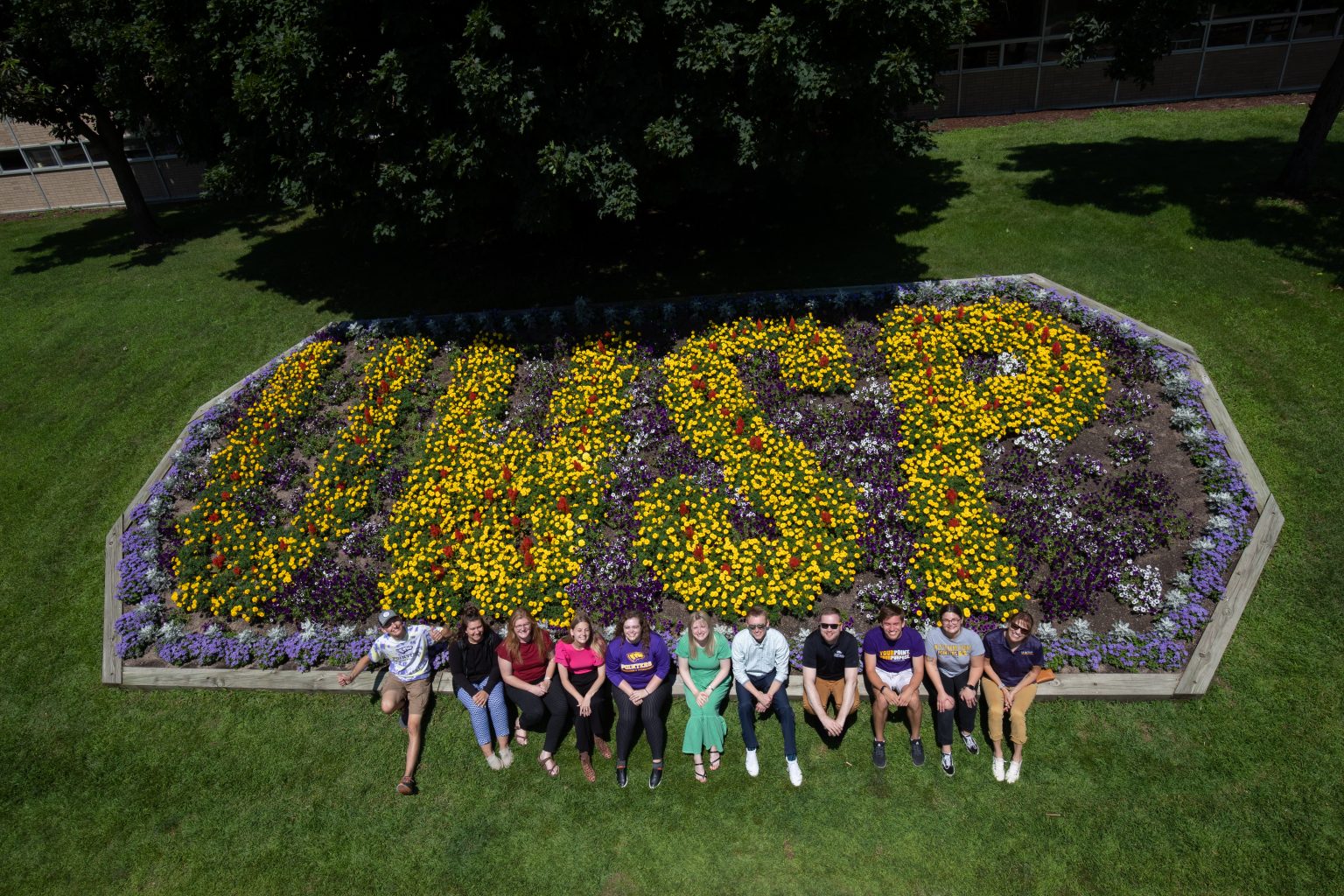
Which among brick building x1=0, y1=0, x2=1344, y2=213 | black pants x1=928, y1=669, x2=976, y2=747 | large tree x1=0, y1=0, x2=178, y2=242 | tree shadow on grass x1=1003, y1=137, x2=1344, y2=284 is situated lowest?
black pants x1=928, y1=669, x2=976, y2=747

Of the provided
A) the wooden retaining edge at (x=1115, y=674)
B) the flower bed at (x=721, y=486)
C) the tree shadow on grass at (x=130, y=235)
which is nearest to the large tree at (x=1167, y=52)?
the flower bed at (x=721, y=486)

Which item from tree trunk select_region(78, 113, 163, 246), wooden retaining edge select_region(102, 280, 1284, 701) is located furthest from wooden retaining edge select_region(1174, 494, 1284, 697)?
tree trunk select_region(78, 113, 163, 246)

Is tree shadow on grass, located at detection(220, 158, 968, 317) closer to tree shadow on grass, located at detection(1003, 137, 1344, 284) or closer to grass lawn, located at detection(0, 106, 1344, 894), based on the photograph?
grass lawn, located at detection(0, 106, 1344, 894)

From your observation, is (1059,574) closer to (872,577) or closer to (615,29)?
(872,577)

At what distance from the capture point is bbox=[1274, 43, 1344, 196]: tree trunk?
44.4ft

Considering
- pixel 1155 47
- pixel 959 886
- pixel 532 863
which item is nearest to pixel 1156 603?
pixel 959 886

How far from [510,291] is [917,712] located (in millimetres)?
10218

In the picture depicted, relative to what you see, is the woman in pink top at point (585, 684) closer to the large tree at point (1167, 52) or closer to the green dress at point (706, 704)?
the green dress at point (706, 704)

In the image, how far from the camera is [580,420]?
10.3m

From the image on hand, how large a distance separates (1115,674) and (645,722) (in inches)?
177

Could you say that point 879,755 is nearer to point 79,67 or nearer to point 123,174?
point 79,67

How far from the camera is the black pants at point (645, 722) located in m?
6.83

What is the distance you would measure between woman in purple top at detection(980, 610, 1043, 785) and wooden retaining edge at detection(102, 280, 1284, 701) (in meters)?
0.50

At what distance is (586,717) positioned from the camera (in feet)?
22.8
